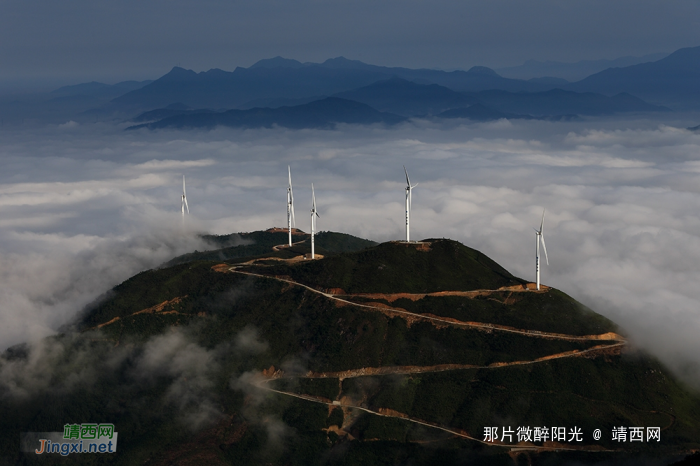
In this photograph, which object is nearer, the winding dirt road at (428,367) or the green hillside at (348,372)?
the green hillside at (348,372)

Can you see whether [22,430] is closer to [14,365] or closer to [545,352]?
[14,365]

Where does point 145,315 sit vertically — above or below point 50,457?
above

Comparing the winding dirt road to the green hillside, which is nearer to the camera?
the green hillside

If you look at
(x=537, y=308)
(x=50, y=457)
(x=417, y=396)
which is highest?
(x=537, y=308)

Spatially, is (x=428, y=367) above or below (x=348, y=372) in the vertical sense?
above

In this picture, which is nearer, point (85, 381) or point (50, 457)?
point (50, 457)

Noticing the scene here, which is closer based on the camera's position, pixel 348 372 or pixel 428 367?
pixel 428 367

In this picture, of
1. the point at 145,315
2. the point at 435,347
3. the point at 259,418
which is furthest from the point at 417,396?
the point at 145,315

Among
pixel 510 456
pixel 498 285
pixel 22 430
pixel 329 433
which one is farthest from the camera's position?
pixel 498 285
